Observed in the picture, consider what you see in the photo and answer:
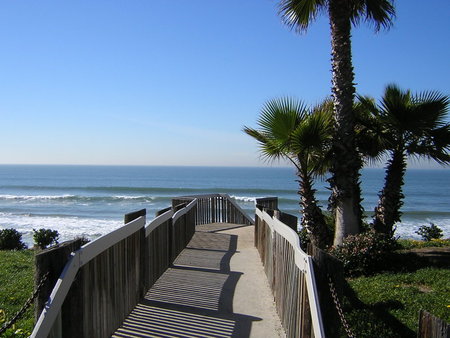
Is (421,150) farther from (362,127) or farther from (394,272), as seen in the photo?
(394,272)

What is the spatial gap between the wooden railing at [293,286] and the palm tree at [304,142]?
131 inches

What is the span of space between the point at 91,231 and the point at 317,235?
26.4 m

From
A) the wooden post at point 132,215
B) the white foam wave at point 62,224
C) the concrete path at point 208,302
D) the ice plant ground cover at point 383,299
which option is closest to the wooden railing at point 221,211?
the concrete path at point 208,302

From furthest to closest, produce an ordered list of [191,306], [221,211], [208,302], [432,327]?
[221,211], [208,302], [191,306], [432,327]

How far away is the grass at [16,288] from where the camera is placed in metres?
5.38

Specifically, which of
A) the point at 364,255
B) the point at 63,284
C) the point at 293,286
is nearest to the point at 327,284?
the point at 293,286

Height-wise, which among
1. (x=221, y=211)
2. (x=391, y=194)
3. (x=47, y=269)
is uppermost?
(x=391, y=194)

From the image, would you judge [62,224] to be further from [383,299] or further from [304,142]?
[383,299]

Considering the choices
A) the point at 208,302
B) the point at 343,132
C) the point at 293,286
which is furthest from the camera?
the point at 343,132

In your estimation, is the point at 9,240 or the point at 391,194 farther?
the point at 9,240

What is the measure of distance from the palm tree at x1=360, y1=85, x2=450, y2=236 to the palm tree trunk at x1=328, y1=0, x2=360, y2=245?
735mm

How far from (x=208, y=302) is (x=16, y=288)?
3448mm

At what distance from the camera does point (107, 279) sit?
467 cm

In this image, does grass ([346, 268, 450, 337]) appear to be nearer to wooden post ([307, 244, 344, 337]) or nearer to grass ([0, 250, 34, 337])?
wooden post ([307, 244, 344, 337])
